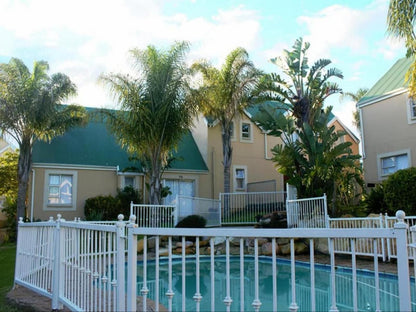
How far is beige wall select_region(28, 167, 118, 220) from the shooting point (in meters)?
20.2

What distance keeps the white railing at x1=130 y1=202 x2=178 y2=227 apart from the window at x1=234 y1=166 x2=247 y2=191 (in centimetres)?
899

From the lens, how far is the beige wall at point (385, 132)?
779 inches

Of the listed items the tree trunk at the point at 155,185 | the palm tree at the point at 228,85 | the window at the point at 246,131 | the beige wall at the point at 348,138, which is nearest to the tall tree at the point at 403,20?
the palm tree at the point at 228,85

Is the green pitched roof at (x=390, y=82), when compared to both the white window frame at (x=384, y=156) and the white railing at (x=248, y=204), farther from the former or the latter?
the white railing at (x=248, y=204)

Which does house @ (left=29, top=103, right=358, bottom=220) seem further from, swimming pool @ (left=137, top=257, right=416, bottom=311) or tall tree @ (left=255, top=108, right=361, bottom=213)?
swimming pool @ (left=137, top=257, right=416, bottom=311)

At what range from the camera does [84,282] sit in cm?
522

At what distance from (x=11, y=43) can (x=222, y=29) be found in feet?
40.2

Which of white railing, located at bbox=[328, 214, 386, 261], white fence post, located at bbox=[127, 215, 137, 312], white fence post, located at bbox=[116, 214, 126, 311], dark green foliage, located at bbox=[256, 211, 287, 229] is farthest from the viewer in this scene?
dark green foliage, located at bbox=[256, 211, 287, 229]

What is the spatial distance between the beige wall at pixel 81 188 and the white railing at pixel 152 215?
5.20 m

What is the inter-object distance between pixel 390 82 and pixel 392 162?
4.38m

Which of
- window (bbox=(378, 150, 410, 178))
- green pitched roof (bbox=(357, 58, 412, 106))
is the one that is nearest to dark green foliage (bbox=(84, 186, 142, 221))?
window (bbox=(378, 150, 410, 178))

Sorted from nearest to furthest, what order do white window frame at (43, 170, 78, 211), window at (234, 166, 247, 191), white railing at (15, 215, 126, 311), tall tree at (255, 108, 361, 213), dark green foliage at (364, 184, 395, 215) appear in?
1. white railing at (15, 215, 126, 311)
2. tall tree at (255, 108, 361, 213)
3. dark green foliage at (364, 184, 395, 215)
4. white window frame at (43, 170, 78, 211)
5. window at (234, 166, 247, 191)

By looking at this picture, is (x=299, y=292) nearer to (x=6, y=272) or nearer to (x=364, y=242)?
(x=364, y=242)

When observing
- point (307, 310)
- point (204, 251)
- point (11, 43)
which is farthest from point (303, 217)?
point (11, 43)
